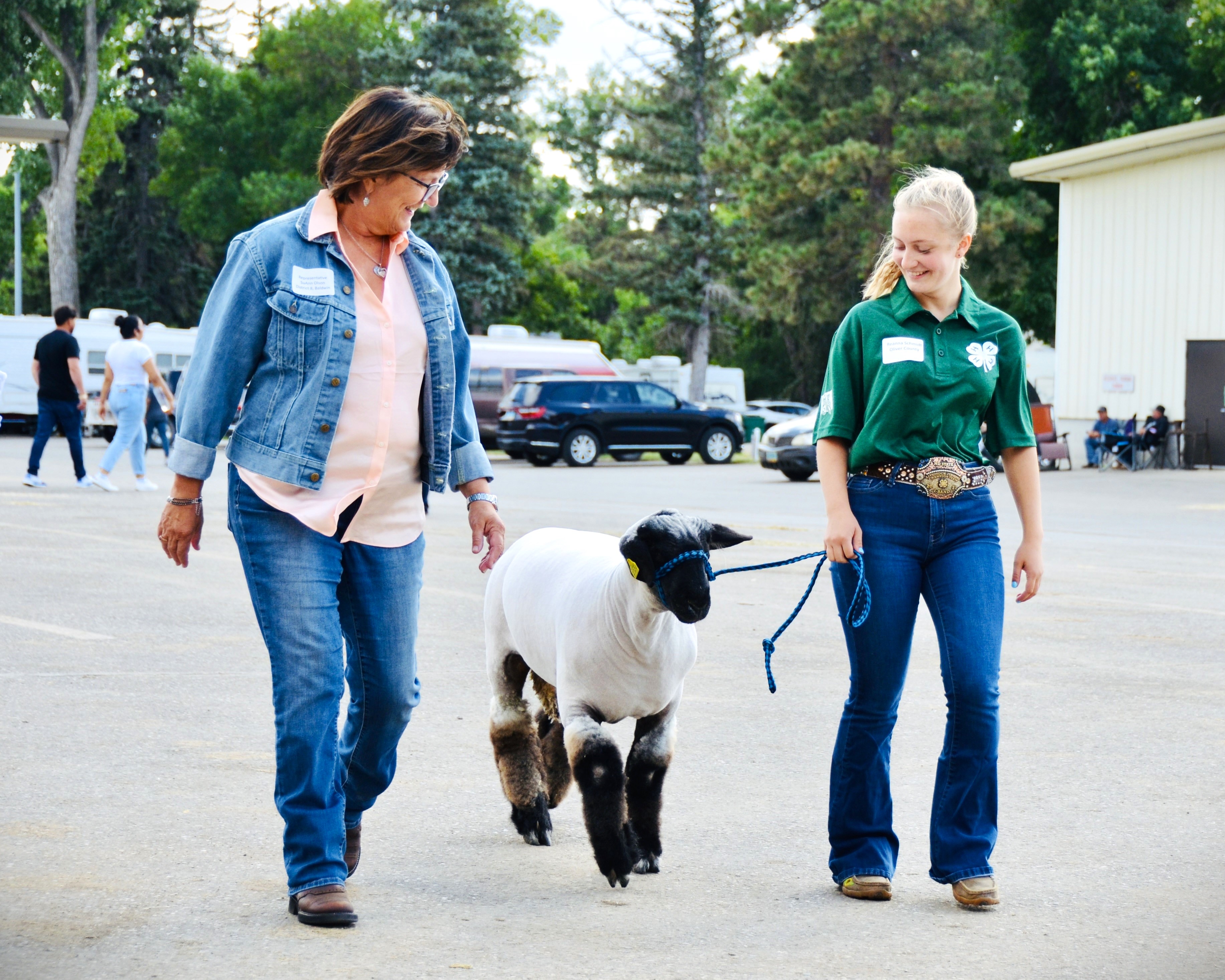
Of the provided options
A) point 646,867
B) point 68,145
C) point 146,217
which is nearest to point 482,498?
point 646,867

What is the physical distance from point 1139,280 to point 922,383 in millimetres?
26895

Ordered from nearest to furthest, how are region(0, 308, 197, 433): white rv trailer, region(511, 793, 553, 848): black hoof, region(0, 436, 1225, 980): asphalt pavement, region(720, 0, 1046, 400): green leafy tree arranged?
region(0, 436, 1225, 980): asphalt pavement → region(511, 793, 553, 848): black hoof → region(0, 308, 197, 433): white rv trailer → region(720, 0, 1046, 400): green leafy tree

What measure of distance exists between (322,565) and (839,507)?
1329 millimetres

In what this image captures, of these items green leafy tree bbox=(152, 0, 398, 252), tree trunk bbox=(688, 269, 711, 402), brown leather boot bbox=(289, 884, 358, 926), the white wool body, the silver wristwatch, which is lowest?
brown leather boot bbox=(289, 884, 358, 926)

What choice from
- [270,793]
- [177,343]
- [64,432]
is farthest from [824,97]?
[270,793]

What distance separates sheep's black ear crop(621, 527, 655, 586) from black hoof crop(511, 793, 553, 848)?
957mm

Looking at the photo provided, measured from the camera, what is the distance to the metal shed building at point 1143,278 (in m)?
27.8

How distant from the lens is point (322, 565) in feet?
12.4

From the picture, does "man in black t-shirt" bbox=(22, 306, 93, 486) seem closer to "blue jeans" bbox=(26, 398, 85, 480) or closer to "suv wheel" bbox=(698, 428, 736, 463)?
"blue jeans" bbox=(26, 398, 85, 480)

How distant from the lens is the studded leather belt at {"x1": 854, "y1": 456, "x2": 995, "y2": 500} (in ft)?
13.2

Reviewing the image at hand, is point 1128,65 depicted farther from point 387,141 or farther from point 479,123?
point 387,141

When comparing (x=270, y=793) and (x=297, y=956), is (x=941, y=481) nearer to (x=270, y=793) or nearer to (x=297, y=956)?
(x=297, y=956)

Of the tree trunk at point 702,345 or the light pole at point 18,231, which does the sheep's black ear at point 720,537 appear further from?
the light pole at point 18,231

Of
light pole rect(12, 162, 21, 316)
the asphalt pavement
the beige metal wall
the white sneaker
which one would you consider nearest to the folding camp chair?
the beige metal wall
